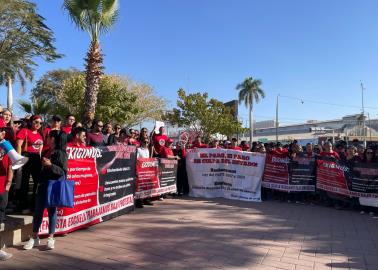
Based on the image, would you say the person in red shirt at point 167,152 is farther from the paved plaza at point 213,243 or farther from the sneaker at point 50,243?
the sneaker at point 50,243

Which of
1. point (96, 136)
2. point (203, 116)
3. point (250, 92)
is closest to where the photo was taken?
point (96, 136)

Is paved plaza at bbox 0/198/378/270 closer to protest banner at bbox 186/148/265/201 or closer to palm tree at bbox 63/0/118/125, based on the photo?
protest banner at bbox 186/148/265/201

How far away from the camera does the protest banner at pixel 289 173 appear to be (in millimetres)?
12172

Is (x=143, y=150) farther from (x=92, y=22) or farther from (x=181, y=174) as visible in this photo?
(x=92, y=22)

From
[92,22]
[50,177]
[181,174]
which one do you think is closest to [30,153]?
[50,177]

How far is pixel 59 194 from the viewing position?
5.70 m

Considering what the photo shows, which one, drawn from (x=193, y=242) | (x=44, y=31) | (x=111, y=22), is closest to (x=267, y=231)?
(x=193, y=242)

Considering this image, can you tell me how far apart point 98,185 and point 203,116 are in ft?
114

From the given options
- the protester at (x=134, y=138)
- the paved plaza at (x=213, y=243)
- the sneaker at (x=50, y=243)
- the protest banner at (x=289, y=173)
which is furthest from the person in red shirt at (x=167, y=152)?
the sneaker at (x=50, y=243)

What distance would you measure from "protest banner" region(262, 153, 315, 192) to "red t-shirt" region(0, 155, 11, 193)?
843cm

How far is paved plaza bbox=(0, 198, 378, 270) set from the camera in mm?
5504

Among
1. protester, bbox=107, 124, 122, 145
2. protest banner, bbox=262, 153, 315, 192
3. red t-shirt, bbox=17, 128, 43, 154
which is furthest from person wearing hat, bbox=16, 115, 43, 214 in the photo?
protest banner, bbox=262, 153, 315, 192

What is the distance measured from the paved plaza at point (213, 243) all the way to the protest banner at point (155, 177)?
50 cm

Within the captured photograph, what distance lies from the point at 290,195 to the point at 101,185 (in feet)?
22.7
